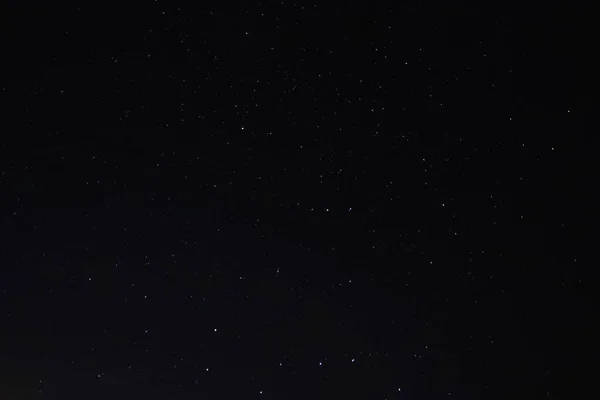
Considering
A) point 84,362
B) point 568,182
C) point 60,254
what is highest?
point 568,182

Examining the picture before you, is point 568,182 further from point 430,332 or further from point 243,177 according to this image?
point 243,177

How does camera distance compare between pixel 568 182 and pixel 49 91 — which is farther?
pixel 49 91

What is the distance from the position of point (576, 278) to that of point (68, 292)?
564 millimetres

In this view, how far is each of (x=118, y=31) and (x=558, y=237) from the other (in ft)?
1.73

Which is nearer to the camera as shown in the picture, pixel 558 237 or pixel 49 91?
pixel 558 237

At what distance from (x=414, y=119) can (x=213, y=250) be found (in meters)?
0.26

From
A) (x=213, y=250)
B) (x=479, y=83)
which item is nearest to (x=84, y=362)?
(x=213, y=250)

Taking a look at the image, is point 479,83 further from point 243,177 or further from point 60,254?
point 60,254

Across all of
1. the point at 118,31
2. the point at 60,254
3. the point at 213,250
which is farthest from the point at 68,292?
the point at 118,31

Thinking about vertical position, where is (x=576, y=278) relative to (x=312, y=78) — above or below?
below

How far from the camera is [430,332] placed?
26.0 inches

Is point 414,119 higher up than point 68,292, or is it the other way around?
point 414,119

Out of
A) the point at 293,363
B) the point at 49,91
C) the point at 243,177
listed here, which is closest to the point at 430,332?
the point at 293,363

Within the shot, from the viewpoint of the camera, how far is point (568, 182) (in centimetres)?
63
